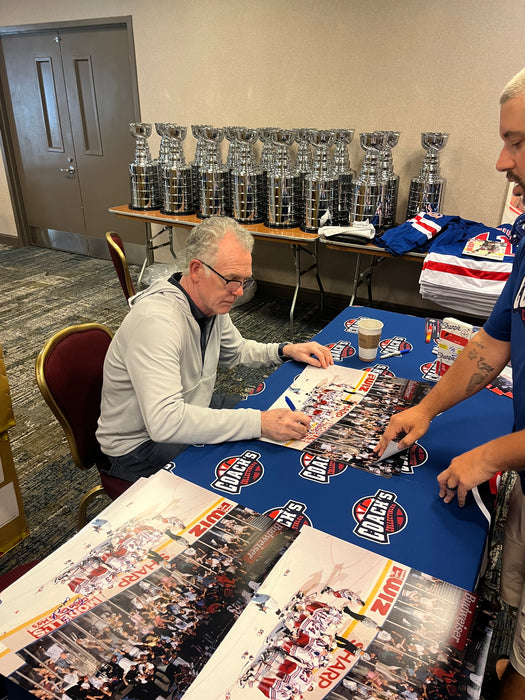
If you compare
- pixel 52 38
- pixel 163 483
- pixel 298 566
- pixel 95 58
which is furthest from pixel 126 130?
pixel 298 566

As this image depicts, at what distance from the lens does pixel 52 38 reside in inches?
188

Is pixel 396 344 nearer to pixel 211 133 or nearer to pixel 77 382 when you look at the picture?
pixel 77 382

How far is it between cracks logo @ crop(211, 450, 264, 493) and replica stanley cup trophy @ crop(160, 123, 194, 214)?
308cm

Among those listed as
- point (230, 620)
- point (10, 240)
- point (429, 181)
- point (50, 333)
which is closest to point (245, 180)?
point (429, 181)

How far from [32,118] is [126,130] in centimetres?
131

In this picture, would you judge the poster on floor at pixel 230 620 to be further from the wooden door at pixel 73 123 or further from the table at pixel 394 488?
the wooden door at pixel 73 123

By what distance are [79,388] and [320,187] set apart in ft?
7.79

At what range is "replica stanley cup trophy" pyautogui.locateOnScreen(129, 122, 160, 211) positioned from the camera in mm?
3902

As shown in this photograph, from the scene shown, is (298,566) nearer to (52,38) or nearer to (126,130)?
(126,130)

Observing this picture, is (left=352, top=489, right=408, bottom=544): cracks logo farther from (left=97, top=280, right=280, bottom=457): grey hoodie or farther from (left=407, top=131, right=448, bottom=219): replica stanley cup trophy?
(left=407, top=131, right=448, bottom=219): replica stanley cup trophy

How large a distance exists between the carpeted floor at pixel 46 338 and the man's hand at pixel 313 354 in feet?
2.29

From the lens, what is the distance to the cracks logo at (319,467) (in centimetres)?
110

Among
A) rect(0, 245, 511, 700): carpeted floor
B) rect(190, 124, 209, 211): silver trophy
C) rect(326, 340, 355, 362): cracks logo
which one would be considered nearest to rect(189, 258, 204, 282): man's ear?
rect(326, 340, 355, 362): cracks logo

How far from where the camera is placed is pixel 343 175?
135 inches
